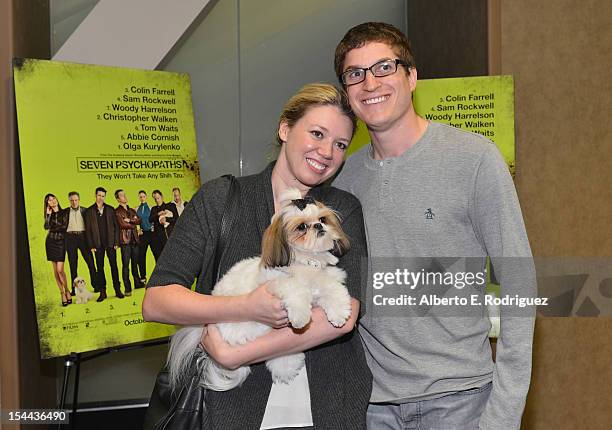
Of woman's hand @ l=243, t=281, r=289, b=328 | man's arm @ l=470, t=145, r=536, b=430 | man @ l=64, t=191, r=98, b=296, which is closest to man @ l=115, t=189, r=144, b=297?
man @ l=64, t=191, r=98, b=296

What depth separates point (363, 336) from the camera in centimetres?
185

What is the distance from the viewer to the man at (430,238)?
1597 mm

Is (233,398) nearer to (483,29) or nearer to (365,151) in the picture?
(365,151)

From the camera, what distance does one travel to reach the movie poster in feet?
9.80

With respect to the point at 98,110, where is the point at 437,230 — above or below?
below

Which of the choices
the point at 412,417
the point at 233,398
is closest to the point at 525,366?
the point at 412,417

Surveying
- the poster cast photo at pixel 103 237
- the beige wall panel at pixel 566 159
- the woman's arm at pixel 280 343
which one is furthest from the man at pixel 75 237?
the beige wall panel at pixel 566 159

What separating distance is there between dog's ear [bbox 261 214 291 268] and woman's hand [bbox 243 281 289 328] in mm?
95

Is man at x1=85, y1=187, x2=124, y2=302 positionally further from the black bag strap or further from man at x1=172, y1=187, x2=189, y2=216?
the black bag strap

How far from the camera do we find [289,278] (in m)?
1.66

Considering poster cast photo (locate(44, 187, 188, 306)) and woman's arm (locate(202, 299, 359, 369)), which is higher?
poster cast photo (locate(44, 187, 188, 306))

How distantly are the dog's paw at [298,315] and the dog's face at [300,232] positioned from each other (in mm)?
147

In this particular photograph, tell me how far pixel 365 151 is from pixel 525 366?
2.63 feet

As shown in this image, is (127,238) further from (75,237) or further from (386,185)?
(386,185)
